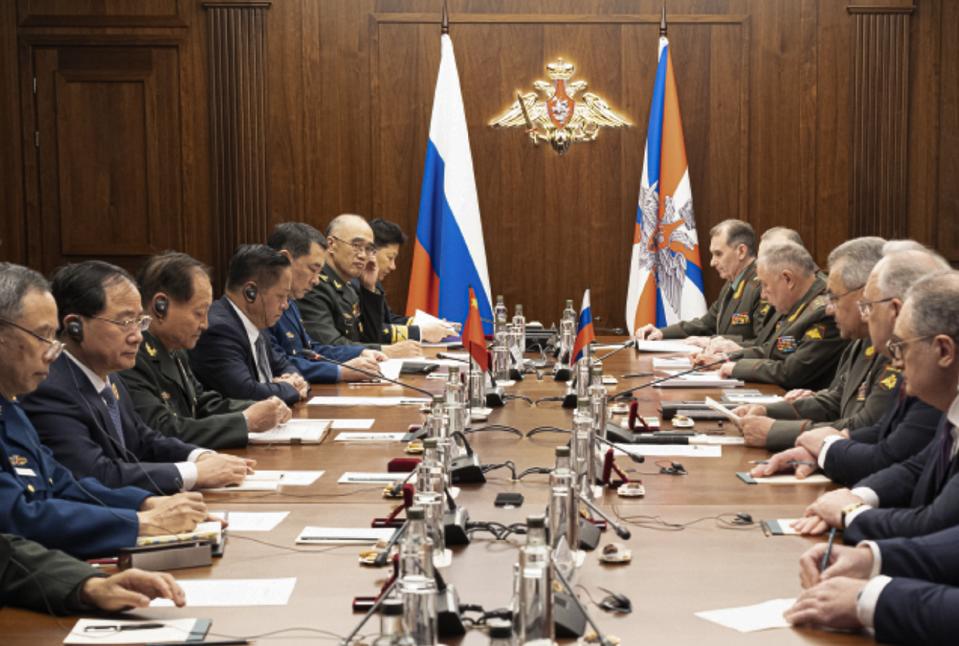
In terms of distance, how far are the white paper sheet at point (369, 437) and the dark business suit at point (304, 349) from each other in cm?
124

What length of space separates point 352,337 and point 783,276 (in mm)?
2418

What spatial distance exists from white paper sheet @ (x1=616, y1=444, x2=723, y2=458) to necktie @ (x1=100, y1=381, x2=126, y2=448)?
143 centimetres

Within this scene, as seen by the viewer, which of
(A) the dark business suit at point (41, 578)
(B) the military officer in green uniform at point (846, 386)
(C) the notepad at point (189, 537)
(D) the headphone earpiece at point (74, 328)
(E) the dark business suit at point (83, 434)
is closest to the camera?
(A) the dark business suit at point (41, 578)

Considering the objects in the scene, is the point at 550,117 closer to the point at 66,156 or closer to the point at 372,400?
the point at 66,156

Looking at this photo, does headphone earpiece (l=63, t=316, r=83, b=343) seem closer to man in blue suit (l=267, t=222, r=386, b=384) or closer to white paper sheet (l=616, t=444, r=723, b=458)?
white paper sheet (l=616, t=444, r=723, b=458)

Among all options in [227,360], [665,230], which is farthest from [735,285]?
[227,360]

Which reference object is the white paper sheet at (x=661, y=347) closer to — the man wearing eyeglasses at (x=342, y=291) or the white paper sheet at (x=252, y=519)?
the man wearing eyeglasses at (x=342, y=291)

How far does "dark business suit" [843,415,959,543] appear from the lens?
9.46ft

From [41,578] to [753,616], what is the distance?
1.31 meters

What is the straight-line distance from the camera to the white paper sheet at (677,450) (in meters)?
3.98

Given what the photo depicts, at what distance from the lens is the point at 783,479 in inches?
144

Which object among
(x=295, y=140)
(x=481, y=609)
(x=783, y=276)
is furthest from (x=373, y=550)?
(x=295, y=140)

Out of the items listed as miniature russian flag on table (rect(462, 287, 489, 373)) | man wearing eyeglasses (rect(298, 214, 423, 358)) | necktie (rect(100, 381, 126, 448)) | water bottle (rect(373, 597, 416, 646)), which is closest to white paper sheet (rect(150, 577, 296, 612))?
water bottle (rect(373, 597, 416, 646))

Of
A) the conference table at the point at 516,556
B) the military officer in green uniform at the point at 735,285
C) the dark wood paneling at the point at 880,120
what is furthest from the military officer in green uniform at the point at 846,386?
the dark wood paneling at the point at 880,120
